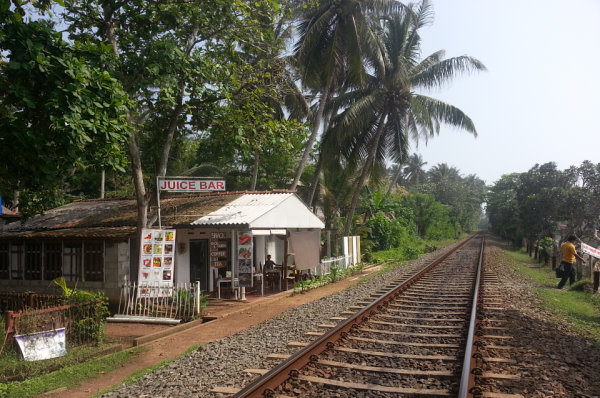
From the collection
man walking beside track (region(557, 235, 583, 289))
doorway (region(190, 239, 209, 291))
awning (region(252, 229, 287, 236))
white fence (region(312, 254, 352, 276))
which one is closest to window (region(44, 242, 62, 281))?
doorway (region(190, 239, 209, 291))

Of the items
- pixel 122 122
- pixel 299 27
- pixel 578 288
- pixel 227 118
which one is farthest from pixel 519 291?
pixel 299 27

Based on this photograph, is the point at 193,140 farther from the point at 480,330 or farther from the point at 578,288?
the point at 480,330

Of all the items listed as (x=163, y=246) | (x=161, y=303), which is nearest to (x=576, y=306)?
(x=161, y=303)

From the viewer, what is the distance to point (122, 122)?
8672 mm

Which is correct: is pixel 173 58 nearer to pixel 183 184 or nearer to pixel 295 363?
pixel 183 184

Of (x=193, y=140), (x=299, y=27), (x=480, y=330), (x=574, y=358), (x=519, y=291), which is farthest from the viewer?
(x=193, y=140)

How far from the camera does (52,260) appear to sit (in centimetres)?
1416

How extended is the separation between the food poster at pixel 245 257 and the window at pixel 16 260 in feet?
22.9

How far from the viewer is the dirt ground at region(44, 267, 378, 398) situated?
670 centimetres

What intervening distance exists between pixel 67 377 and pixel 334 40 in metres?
16.5

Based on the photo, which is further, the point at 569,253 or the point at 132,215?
the point at 132,215

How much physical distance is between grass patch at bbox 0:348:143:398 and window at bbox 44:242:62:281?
7157 millimetres

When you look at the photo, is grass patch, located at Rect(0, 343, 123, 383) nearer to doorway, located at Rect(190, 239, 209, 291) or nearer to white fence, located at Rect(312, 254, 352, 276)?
doorway, located at Rect(190, 239, 209, 291)

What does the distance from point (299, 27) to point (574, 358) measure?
18.2 m
